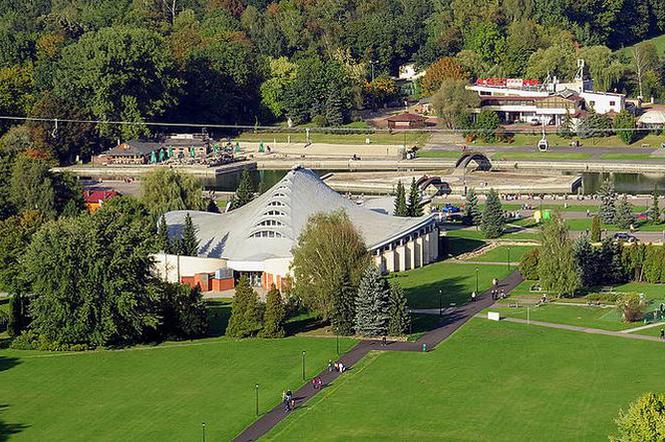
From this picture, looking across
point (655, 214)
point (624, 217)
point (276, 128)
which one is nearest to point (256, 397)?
point (624, 217)

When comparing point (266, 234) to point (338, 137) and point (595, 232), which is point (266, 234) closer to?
point (595, 232)

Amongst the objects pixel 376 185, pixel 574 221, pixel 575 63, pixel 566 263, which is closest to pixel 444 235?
pixel 574 221

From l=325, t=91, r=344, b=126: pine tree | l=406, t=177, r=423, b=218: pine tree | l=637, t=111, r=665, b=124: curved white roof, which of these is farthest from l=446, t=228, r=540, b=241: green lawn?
l=325, t=91, r=344, b=126: pine tree

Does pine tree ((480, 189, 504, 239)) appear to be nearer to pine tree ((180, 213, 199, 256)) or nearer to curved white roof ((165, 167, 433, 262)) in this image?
curved white roof ((165, 167, 433, 262))

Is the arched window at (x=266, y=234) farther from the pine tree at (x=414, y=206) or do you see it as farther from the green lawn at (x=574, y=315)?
the green lawn at (x=574, y=315)

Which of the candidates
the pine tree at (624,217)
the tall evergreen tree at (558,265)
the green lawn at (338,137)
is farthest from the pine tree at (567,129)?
the tall evergreen tree at (558,265)

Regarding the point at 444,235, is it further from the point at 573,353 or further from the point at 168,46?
the point at 168,46
